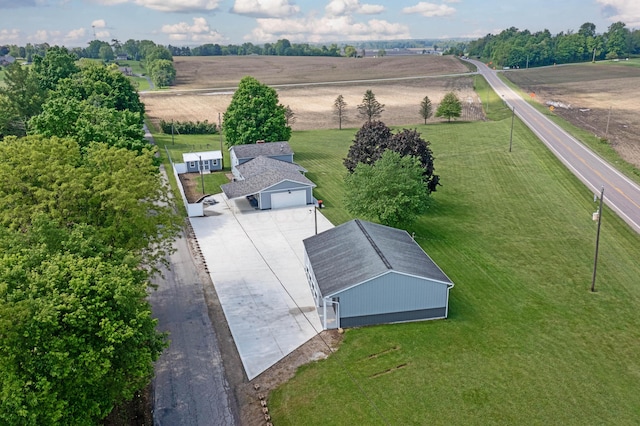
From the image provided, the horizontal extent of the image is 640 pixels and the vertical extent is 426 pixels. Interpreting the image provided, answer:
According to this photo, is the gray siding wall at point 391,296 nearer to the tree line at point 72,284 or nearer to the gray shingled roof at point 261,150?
the tree line at point 72,284

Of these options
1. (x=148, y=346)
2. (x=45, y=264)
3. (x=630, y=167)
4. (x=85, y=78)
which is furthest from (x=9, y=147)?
(x=630, y=167)

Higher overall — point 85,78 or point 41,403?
point 85,78

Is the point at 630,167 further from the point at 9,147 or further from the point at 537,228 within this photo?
the point at 9,147

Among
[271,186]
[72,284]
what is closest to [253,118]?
[271,186]

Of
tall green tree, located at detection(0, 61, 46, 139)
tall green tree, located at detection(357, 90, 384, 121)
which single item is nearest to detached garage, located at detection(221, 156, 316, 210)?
tall green tree, located at detection(0, 61, 46, 139)

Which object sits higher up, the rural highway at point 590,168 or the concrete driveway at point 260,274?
the rural highway at point 590,168

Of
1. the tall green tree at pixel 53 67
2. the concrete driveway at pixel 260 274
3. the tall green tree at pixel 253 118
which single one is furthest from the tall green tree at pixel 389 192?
the tall green tree at pixel 53 67
